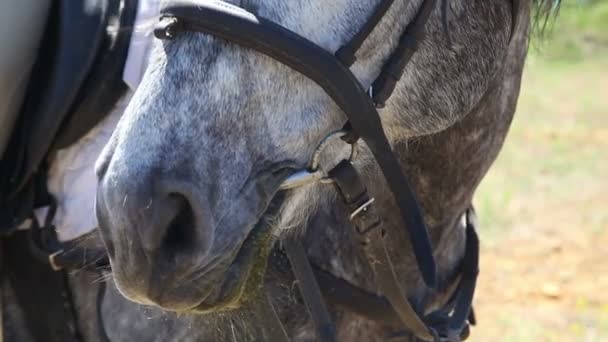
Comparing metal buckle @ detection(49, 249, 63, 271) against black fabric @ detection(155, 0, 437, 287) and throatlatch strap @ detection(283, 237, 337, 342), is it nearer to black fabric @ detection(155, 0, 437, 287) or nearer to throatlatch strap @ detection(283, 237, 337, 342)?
throatlatch strap @ detection(283, 237, 337, 342)

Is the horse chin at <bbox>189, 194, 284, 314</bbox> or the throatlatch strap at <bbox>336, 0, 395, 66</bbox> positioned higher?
the throatlatch strap at <bbox>336, 0, 395, 66</bbox>

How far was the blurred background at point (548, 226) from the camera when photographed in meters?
5.96

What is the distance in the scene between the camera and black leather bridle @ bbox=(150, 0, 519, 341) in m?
1.78

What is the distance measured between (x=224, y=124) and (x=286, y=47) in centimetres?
17

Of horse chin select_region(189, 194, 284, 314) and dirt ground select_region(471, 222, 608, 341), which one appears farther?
dirt ground select_region(471, 222, 608, 341)

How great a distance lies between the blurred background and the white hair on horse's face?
760 millimetres

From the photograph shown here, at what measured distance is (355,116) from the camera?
1897mm

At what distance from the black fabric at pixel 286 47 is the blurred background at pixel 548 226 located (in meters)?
0.71

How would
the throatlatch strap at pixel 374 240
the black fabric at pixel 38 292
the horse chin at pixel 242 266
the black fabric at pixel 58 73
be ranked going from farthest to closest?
the black fabric at pixel 38 292 < the black fabric at pixel 58 73 < the throatlatch strap at pixel 374 240 < the horse chin at pixel 242 266

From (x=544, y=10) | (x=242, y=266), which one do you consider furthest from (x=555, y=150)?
(x=242, y=266)

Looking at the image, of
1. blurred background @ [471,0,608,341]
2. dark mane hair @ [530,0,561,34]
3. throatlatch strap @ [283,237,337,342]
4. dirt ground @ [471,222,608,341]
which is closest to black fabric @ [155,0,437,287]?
throatlatch strap @ [283,237,337,342]

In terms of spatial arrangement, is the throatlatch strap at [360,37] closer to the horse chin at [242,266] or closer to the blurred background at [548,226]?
the horse chin at [242,266]

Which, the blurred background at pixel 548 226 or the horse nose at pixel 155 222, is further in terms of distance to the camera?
the blurred background at pixel 548 226

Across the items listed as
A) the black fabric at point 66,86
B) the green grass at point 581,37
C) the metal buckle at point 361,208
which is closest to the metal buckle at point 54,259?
the black fabric at point 66,86
